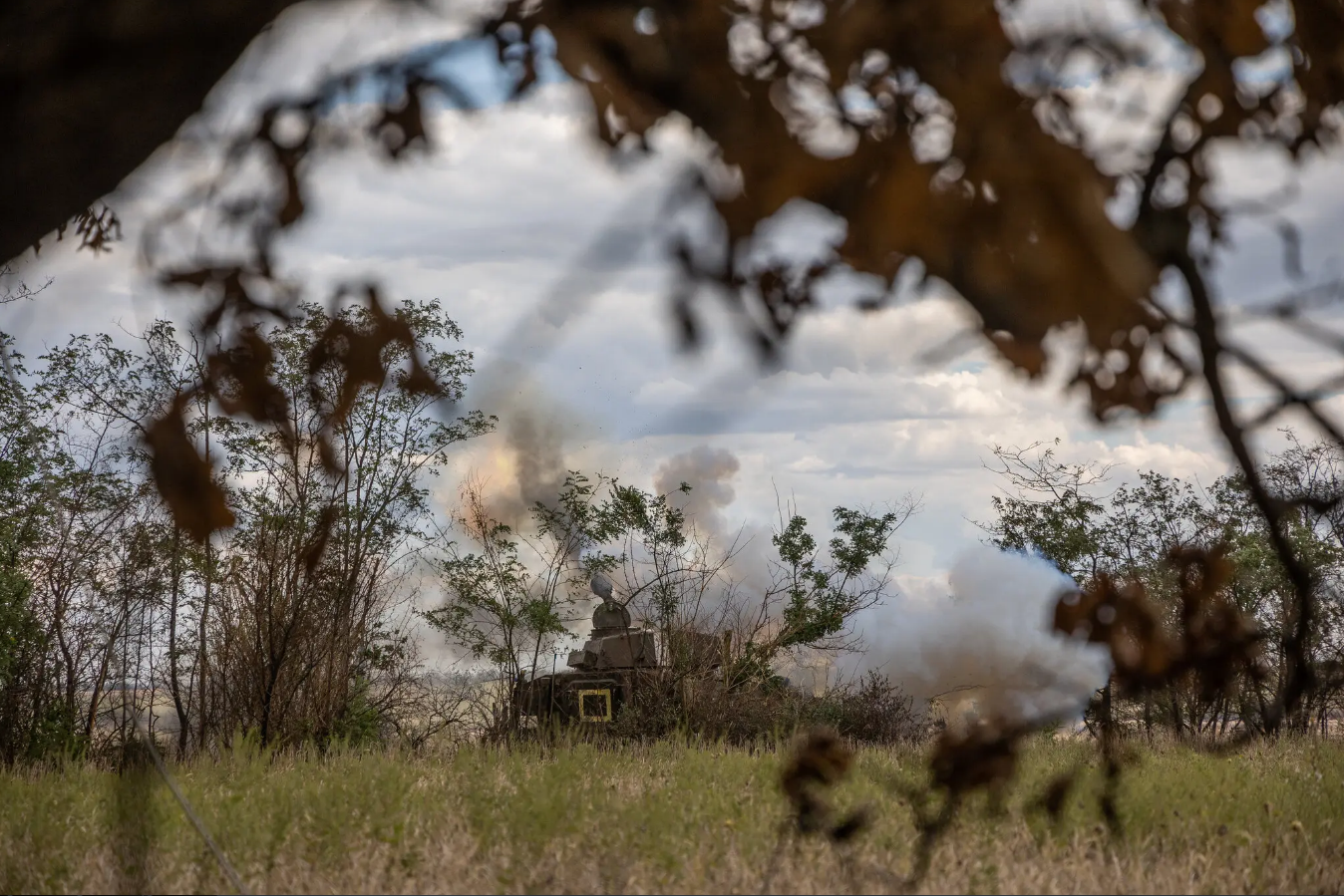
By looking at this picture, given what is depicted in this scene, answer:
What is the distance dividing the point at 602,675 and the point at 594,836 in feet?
25.2

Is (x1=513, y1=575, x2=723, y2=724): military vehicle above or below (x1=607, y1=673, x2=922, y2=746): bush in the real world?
above

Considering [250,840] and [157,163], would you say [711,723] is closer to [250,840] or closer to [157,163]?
[250,840]

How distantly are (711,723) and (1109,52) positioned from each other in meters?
8.24

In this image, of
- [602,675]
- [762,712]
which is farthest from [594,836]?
[602,675]

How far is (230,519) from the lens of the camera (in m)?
1.79

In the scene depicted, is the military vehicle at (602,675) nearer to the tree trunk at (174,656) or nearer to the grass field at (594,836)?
the tree trunk at (174,656)

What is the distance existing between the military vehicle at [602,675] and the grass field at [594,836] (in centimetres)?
554

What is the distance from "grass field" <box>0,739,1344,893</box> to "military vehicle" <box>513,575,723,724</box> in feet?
18.2

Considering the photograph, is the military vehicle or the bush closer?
the bush

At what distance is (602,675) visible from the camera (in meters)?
10.9

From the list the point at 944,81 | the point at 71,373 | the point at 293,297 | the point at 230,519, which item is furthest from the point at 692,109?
the point at 71,373

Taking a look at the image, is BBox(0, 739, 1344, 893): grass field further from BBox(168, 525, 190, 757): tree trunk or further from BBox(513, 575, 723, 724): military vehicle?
BBox(513, 575, 723, 724): military vehicle

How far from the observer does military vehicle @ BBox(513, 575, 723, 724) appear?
1041 cm

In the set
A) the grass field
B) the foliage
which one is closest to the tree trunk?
the foliage
